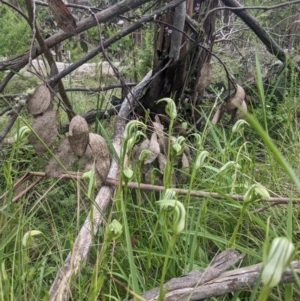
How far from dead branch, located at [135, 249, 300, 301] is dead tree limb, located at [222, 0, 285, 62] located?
1175mm

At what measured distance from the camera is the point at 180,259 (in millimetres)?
818

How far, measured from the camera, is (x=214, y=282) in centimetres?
66

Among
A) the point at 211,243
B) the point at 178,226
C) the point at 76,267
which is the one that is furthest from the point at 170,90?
the point at 178,226

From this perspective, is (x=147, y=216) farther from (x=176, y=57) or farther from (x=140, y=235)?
(x=176, y=57)

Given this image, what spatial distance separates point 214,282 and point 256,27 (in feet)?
4.20

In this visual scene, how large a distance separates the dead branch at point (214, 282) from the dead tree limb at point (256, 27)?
1.17 meters

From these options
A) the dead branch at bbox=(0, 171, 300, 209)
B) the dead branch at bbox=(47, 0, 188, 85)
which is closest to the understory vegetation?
the dead branch at bbox=(0, 171, 300, 209)

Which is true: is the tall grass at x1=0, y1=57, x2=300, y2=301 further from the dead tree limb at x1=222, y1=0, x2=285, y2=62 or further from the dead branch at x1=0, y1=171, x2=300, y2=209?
the dead tree limb at x1=222, y1=0, x2=285, y2=62

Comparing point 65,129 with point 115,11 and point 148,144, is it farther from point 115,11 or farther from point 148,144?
point 148,144

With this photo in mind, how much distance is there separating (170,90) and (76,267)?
931 mm

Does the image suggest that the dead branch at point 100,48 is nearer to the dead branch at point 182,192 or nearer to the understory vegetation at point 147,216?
the understory vegetation at point 147,216

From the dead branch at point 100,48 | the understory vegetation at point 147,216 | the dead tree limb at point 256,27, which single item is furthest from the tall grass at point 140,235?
the dead tree limb at point 256,27

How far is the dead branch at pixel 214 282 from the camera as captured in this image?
0.65 metres

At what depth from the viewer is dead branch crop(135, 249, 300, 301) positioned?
650 millimetres
